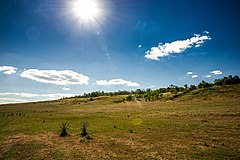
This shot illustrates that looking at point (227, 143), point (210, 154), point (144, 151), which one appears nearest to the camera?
point (210, 154)

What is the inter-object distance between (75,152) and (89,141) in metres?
4.39

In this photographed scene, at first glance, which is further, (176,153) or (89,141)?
(89,141)

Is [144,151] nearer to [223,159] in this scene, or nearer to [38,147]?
[223,159]

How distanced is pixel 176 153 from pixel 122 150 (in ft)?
16.2

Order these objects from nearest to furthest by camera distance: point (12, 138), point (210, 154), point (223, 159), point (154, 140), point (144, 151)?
point (223, 159)
point (210, 154)
point (144, 151)
point (154, 140)
point (12, 138)

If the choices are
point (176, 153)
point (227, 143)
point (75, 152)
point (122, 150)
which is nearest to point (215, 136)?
point (227, 143)

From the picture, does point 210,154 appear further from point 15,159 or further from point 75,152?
point 15,159

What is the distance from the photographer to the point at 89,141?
2245 centimetres

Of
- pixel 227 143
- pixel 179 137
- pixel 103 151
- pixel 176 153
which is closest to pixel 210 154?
pixel 176 153

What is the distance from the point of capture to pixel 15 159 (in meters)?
16.3

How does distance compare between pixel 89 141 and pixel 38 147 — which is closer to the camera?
pixel 38 147

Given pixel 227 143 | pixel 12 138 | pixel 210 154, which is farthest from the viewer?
pixel 12 138

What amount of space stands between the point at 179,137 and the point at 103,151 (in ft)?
33.2

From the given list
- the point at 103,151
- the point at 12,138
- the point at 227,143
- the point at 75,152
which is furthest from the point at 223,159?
the point at 12,138
